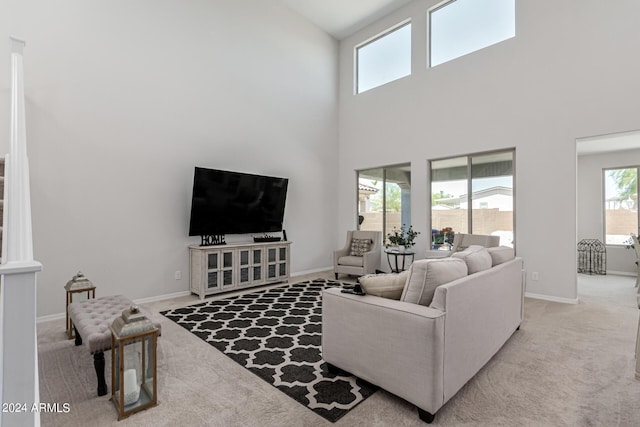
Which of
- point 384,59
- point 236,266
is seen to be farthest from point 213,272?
point 384,59

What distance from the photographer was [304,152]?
6.32 metres

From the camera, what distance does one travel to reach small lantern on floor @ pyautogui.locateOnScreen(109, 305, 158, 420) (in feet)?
6.01

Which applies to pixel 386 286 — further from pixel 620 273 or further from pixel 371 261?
pixel 620 273

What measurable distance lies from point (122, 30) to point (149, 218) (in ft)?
8.01

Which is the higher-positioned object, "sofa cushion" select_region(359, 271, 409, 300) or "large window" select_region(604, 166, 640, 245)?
"large window" select_region(604, 166, 640, 245)

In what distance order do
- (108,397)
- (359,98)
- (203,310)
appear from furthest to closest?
(359,98)
(203,310)
(108,397)

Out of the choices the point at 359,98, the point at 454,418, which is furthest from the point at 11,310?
the point at 359,98

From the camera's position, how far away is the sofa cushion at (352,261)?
5.50m

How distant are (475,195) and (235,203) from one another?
157 inches

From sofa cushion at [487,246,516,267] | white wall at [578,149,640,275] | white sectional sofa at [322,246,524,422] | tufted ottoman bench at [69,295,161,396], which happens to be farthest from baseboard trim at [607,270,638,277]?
tufted ottoman bench at [69,295,161,396]

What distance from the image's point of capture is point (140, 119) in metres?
4.20

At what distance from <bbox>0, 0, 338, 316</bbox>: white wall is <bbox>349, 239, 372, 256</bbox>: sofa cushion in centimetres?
104

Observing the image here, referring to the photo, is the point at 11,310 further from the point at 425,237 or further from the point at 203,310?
the point at 425,237

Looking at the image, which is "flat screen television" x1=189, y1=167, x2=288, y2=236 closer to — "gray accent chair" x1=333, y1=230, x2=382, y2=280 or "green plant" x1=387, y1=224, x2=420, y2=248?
"gray accent chair" x1=333, y1=230, x2=382, y2=280
